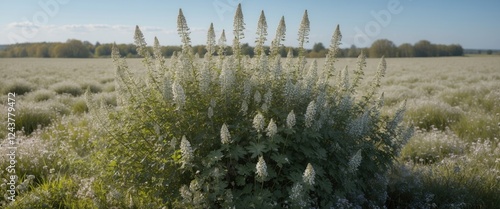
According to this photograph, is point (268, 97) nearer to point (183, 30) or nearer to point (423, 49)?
point (183, 30)

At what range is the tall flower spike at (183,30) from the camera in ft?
13.9

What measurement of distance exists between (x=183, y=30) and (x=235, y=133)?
4.67 feet

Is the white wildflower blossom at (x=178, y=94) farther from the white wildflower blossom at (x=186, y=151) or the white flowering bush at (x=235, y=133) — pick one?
the white wildflower blossom at (x=186, y=151)

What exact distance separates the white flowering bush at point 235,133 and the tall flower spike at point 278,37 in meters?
0.01

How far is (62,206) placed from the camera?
4.59 meters

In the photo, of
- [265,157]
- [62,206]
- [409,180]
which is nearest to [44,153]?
[62,206]

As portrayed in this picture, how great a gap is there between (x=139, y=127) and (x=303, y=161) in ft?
6.42

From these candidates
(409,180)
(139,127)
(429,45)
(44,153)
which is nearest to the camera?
(139,127)

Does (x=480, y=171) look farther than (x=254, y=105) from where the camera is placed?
Yes

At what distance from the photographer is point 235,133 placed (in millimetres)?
4094

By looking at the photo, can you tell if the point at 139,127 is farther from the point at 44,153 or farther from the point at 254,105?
the point at 44,153

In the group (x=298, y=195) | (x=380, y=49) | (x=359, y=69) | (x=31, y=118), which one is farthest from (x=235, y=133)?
(x=380, y=49)

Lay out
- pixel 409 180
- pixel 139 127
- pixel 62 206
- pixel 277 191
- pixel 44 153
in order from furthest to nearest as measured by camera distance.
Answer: pixel 44 153 → pixel 409 180 → pixel 62 206 → pixel 139 127 → pixel 277 191

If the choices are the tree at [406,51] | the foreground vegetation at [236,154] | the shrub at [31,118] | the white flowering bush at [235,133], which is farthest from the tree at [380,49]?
the white flowering bush at [235,133]
